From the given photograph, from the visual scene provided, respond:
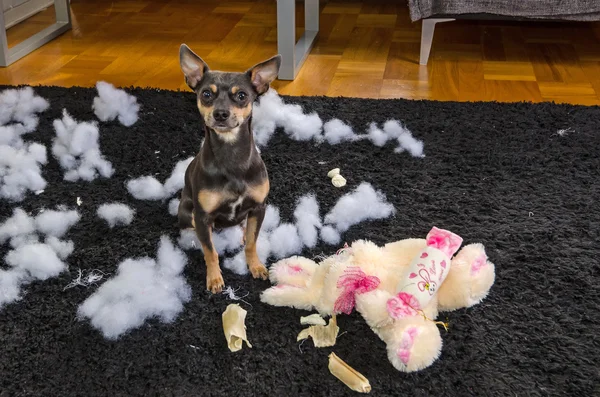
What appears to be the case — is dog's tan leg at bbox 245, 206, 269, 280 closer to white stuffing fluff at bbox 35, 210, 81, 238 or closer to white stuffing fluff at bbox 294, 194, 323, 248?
white stuffing fluff at bbox 294, 194, 323, 248

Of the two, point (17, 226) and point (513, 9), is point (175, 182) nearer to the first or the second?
point (17, 226)

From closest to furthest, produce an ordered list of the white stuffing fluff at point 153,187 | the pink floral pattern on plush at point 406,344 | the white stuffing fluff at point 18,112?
1. the pink floral pattern on plush at point 406,344
2. the white stuffing fluff at point 153,187
3. the white stuffing fluff at point 18,112

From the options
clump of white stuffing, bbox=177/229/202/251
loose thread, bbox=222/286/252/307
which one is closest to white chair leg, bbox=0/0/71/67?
clump of white stuffing, bbox=177/229/202/251

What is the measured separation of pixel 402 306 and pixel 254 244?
0.43 m

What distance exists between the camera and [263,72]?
1566mm

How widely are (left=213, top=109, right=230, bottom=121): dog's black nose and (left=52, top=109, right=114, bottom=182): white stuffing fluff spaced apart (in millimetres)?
778

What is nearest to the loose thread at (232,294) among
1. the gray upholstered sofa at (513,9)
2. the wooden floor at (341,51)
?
the wooden floor at (341,51)

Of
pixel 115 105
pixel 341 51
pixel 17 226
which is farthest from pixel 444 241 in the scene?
pixel 341 51

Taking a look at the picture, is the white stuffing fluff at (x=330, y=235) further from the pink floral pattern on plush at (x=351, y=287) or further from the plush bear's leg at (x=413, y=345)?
the plush bear's leg at (x=413, y=345)

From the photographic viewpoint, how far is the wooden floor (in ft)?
9.34

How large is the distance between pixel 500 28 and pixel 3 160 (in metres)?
Answer: 2.62

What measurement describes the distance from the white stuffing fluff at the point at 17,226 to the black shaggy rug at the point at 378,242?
78 mm

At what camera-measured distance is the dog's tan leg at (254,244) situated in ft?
5.32

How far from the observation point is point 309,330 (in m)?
1.45
